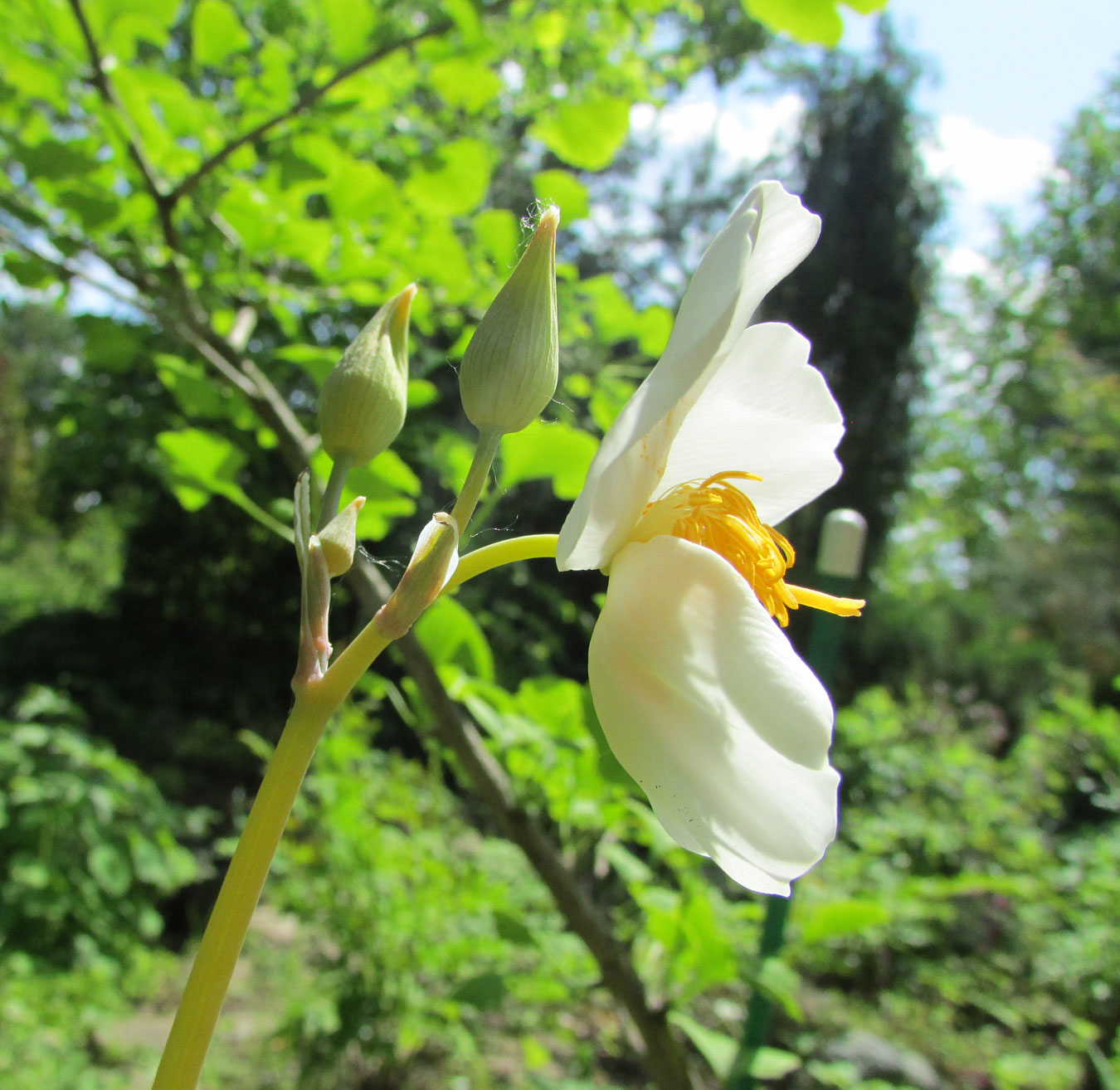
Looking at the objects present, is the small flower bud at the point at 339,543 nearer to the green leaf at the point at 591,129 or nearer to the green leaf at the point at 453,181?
the green leaf at the point at 453,181

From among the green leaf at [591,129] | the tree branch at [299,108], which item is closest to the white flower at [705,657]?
the tree branch at [299,108]

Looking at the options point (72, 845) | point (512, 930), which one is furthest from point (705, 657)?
point (72, 845)

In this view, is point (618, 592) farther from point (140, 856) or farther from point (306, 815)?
point (140, 856)

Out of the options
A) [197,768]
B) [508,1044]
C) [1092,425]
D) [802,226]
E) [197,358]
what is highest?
[1092,425]

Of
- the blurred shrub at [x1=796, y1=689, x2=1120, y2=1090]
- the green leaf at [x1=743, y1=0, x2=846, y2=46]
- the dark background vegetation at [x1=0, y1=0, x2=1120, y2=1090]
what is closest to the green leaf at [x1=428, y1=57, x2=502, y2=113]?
the dark background vegetation at [x1=0, y1=0, x2=1120, y2=1090]

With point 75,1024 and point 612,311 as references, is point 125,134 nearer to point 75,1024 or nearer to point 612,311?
point 612,311

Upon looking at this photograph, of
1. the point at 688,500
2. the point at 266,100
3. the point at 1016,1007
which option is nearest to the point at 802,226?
the point at 688,500
